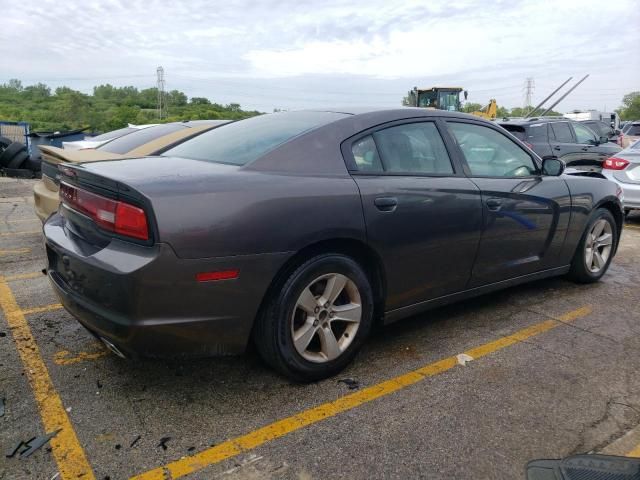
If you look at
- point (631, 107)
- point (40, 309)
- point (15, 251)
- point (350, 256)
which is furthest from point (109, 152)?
point (631, 107)

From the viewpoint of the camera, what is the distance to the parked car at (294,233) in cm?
239

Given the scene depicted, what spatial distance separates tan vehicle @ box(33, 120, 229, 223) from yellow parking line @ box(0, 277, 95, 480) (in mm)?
1256

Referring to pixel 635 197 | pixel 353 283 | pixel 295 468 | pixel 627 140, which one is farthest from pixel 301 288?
pixel 627 140

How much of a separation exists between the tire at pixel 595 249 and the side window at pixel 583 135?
727cm

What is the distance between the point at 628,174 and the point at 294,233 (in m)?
7.38

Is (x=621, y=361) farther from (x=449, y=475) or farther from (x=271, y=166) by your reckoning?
(x=271, y=166)

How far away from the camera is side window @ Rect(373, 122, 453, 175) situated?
127 inches

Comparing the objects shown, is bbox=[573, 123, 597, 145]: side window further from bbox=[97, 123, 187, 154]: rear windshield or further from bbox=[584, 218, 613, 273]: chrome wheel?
bbox=[97, 123, 187, 154]: rear windshield

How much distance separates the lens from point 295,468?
7.32 feet

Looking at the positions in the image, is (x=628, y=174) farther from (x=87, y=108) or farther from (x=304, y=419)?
(x=87, y=108)

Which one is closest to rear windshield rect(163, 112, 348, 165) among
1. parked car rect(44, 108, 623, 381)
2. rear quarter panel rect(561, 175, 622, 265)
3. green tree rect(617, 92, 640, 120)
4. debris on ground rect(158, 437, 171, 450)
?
parked car rect(44, 108, 623, 381)

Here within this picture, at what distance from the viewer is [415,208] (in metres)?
3.15

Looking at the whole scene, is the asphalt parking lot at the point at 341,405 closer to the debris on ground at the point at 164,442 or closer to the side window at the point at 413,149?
the debris on ground at the point at 164,442

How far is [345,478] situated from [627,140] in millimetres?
19039
